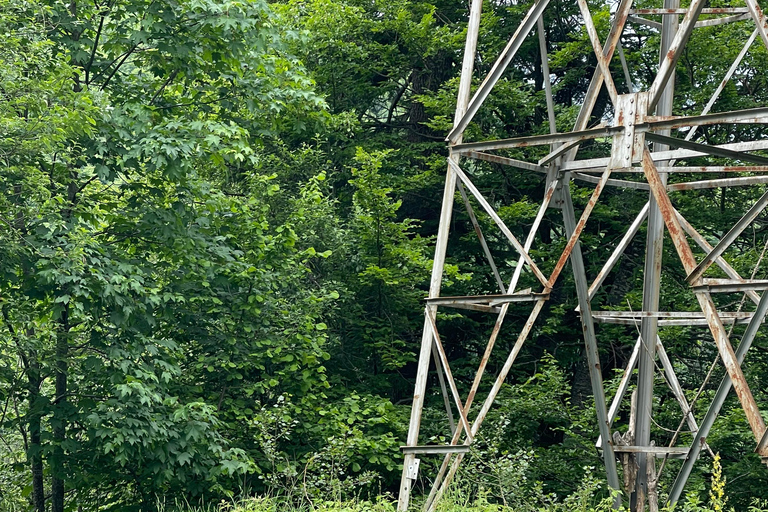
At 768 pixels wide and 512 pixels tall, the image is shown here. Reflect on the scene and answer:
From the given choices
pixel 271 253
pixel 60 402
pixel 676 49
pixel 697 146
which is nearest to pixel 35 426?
pixel 60 402

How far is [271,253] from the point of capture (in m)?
12.0

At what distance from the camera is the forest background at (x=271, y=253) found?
31.0 ft

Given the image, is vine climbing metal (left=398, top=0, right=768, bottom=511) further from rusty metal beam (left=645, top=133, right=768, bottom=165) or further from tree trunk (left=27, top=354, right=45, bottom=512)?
tree trunk (left=27, top=354, right=45, bottom=512)

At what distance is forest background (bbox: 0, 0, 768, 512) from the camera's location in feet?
31.0

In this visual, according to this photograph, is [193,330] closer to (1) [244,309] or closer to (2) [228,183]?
(1) [244,309]

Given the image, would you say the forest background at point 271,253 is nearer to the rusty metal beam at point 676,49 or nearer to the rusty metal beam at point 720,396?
the rusty metal beam at point 720,396

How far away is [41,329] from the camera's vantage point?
9898 mm

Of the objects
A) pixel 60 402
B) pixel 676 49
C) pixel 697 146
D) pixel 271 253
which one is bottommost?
pixel 60 402

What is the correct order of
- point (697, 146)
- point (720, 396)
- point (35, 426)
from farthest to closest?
point (35, 426), point (720, 396), point (697, 146)

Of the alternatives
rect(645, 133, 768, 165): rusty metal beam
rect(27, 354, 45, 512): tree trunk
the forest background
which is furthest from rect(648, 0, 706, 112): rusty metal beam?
rect(27, 354, 45, 512): tree trunk

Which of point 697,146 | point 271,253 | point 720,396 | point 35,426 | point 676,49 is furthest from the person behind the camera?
point 271,253

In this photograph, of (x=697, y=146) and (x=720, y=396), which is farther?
(x=720, y=396)

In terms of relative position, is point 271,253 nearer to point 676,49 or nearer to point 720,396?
point 720,396

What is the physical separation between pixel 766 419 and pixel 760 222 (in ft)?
11.2
